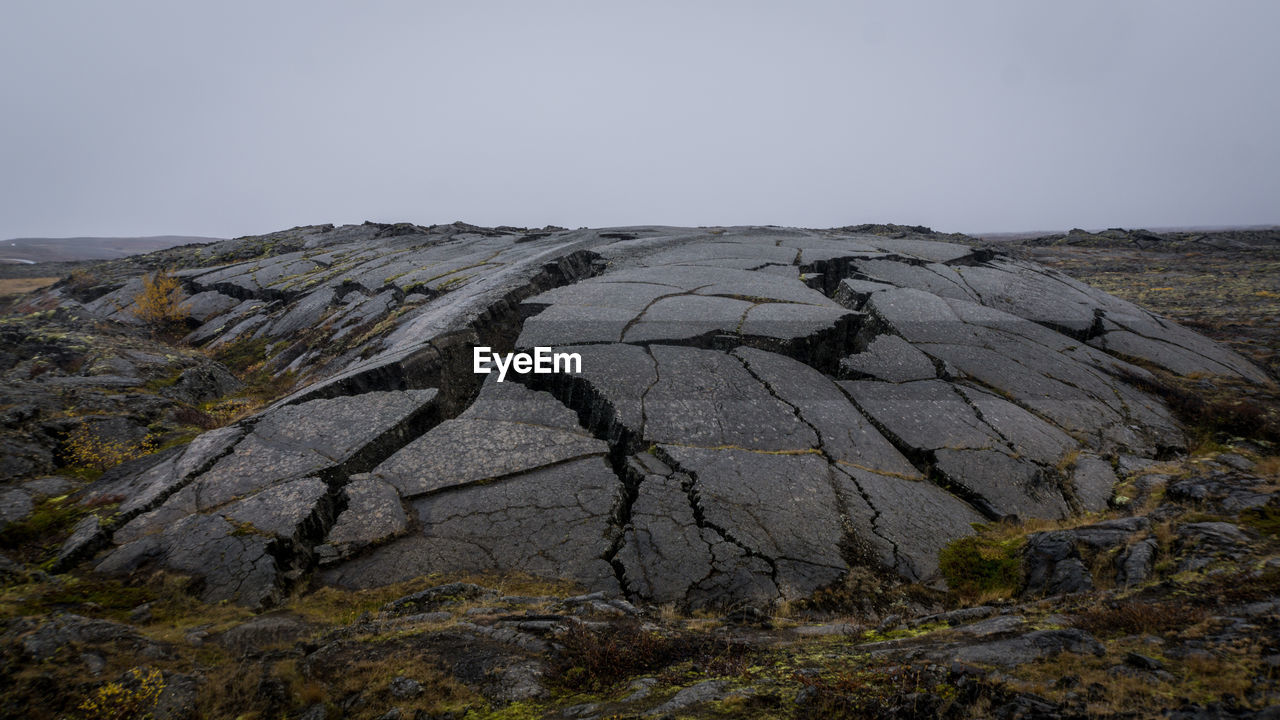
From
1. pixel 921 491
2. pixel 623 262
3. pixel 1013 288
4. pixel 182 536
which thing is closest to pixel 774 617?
pixel 921 491

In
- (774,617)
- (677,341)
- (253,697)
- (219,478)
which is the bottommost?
(774,617)

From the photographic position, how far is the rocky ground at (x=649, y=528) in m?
2.77

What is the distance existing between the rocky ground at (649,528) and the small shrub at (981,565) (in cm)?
2

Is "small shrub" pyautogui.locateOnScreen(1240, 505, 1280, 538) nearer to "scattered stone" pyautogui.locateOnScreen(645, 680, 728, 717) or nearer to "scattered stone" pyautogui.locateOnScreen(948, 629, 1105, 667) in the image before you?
"scattered stone" pyautogui.locateOnScreen(948, 629, 1105, 667)

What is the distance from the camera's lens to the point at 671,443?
5590 mm

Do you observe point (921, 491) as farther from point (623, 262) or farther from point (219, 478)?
point (623, 262)

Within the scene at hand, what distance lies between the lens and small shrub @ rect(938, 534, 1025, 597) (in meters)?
4.41

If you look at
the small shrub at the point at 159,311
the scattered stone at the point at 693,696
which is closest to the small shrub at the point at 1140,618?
the scattered stone at the point at 693,696

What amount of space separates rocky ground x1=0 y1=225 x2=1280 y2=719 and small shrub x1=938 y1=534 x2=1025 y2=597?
0.08ft

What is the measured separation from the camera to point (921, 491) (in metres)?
5.53

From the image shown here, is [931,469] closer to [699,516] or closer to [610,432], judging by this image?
[699,516]

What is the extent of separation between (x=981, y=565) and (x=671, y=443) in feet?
9.85

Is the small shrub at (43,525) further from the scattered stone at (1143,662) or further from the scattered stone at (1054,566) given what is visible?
the scattered stone at (1054,566)

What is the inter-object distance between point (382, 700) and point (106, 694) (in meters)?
1.37
